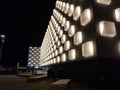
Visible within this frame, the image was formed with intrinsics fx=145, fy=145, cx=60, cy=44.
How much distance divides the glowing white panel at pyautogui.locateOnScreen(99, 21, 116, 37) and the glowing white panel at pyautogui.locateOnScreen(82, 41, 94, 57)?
1097 mm

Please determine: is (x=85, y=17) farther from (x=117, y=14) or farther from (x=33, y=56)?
(x=33, y=56)

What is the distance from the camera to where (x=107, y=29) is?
403 inches

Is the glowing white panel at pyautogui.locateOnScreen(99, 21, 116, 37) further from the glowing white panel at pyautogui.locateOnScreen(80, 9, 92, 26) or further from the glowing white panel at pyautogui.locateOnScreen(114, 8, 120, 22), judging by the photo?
the glowing white panel at pyautogui.locateOnScreen(80, 9, 92, 26)

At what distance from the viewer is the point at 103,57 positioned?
9.16 m

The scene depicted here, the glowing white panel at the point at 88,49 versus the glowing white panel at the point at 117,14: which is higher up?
the glowing white panel at the point at 117,14

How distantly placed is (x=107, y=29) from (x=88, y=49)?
196 cm

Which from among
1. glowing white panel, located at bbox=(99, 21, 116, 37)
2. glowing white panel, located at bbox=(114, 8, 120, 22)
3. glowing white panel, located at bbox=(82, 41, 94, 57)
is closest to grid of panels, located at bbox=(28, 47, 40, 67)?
glowing white panel, located at bbox=(82, 41, 94, 57)

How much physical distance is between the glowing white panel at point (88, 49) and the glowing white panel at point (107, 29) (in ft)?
3.60

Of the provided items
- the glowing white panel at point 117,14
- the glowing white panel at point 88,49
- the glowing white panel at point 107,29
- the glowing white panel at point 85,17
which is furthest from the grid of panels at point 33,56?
the glowing white panel at point 107,29

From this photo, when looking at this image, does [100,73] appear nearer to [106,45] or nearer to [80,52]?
[106,45]

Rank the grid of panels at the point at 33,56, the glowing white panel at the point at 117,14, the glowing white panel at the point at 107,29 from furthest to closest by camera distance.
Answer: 1. the grid of panels at the point at 33,56
2. the glowing white panel at the point at 117,14
3. the glowing white panel at the point at 107,29

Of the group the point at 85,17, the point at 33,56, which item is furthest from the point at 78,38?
the point at 33,56

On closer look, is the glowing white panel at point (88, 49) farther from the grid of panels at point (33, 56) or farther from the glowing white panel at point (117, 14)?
the grid of panels at point (33, 56)

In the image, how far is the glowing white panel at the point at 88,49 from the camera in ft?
32.9
